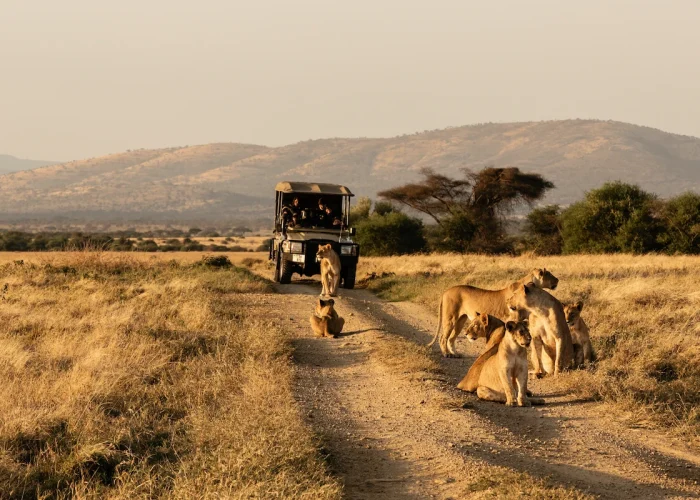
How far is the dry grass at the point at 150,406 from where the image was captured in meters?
6.57

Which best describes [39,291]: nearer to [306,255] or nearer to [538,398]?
[306,255]

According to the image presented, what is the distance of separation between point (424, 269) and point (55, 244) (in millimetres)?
29269

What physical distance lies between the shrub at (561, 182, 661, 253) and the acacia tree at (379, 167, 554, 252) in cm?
497

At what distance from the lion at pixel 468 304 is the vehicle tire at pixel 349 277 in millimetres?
10365

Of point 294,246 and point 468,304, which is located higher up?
point 294,246

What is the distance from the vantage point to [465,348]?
42.3 ft

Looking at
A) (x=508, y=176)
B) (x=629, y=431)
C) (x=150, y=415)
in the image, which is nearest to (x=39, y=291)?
(x=150, y=415)

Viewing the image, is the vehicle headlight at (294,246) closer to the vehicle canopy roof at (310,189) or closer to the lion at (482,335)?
the vehicle canopy roof at (310,189)

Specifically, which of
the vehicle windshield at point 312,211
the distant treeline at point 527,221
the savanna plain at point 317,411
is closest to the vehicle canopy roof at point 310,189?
the vehicle windshield at point 312,211

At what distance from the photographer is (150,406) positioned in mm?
9078

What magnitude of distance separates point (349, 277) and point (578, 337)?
12.3m

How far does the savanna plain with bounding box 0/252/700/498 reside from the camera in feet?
21.6

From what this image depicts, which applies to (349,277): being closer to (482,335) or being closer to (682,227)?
(482,335)

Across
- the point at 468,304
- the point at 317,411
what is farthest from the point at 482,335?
the point at 317,411
